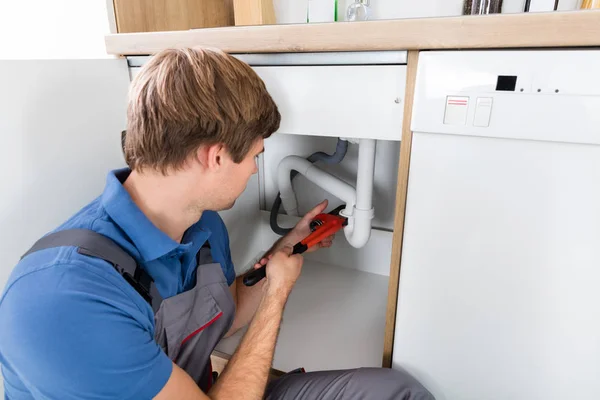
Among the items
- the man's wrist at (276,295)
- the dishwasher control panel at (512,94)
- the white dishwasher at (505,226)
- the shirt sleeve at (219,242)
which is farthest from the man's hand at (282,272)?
the dishwasher control panel at (512,94)

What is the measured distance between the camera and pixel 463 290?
2.10ft

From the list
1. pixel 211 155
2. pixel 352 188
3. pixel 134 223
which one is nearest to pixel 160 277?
pixel 134 223

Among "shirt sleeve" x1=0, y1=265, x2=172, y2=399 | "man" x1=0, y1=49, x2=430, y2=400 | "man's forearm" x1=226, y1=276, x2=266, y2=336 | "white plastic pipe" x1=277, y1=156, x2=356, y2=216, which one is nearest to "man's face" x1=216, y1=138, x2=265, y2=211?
"man" x1=0, y1=49, x2=430, y2=400

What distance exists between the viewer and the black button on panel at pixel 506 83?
51 centimetres

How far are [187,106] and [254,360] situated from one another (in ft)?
1.33

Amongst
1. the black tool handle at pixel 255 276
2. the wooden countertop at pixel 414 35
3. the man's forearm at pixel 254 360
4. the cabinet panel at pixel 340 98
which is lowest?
the man's forearm at pixel 254 360

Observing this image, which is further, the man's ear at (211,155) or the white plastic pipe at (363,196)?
the white plastic pipe at (363,196)

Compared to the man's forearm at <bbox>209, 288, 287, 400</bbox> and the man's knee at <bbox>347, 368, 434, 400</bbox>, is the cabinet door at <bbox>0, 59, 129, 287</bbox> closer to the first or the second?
the man's forearm at <bbox>209, 288, 287, 400</bbox>

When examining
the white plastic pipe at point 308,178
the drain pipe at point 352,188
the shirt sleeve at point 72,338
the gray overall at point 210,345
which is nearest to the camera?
the shirt sleeve at point 72,338

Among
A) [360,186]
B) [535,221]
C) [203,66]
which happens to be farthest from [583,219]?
[203,66]

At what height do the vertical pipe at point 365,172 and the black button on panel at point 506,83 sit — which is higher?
the black button on panel at point 506,83

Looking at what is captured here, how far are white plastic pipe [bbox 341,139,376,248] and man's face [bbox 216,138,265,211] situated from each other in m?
0.29

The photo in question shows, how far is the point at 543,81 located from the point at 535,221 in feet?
0.63

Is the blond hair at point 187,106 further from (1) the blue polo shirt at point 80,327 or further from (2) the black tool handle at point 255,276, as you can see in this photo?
(2) the black tool handle at point 255,276
